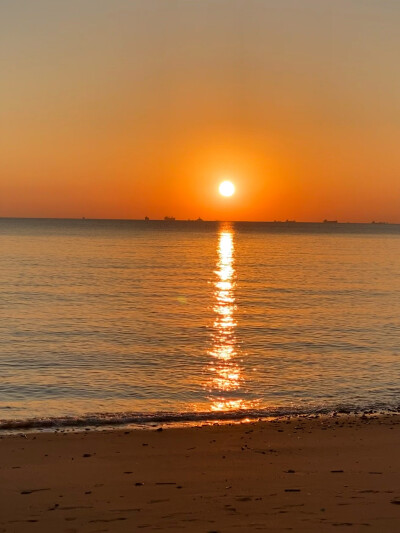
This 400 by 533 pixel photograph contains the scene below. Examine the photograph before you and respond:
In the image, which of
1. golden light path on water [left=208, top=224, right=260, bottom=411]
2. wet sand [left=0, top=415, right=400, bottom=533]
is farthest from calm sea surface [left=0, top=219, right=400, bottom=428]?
wet sand [left=0, top=415, right=400, bottom=533]

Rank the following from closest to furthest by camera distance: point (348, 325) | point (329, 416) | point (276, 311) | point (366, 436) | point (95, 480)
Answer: point (95, 480), point (366, 436), point (329, 416), point (348, 325), point (276, 311)

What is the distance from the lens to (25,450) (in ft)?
37.4

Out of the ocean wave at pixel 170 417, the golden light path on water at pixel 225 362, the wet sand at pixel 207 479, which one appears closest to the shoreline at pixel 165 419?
the ocean wave at pixel 170 417

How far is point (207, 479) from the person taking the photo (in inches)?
389

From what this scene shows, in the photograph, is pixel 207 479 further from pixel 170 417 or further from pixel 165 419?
pixel 170 417

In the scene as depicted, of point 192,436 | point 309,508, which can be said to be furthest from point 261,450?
point 309,508

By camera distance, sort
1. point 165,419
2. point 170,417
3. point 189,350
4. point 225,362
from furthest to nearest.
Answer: point 189,350, point 225,362, point 170,417, point 165,419

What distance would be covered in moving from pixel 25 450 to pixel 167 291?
35364 millimetres

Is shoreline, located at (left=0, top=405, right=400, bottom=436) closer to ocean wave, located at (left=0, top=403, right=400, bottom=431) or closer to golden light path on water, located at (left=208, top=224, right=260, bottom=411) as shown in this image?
ocean wave, located at (left=0, top=403, right=400, bottom=431)

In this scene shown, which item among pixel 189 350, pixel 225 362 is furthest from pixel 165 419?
pixel 189 350

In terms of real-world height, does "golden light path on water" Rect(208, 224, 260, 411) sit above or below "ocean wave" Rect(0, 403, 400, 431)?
below

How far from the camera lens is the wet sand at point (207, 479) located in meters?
8.24

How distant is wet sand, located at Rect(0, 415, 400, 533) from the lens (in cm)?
824

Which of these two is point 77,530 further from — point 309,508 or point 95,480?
point 309,508
